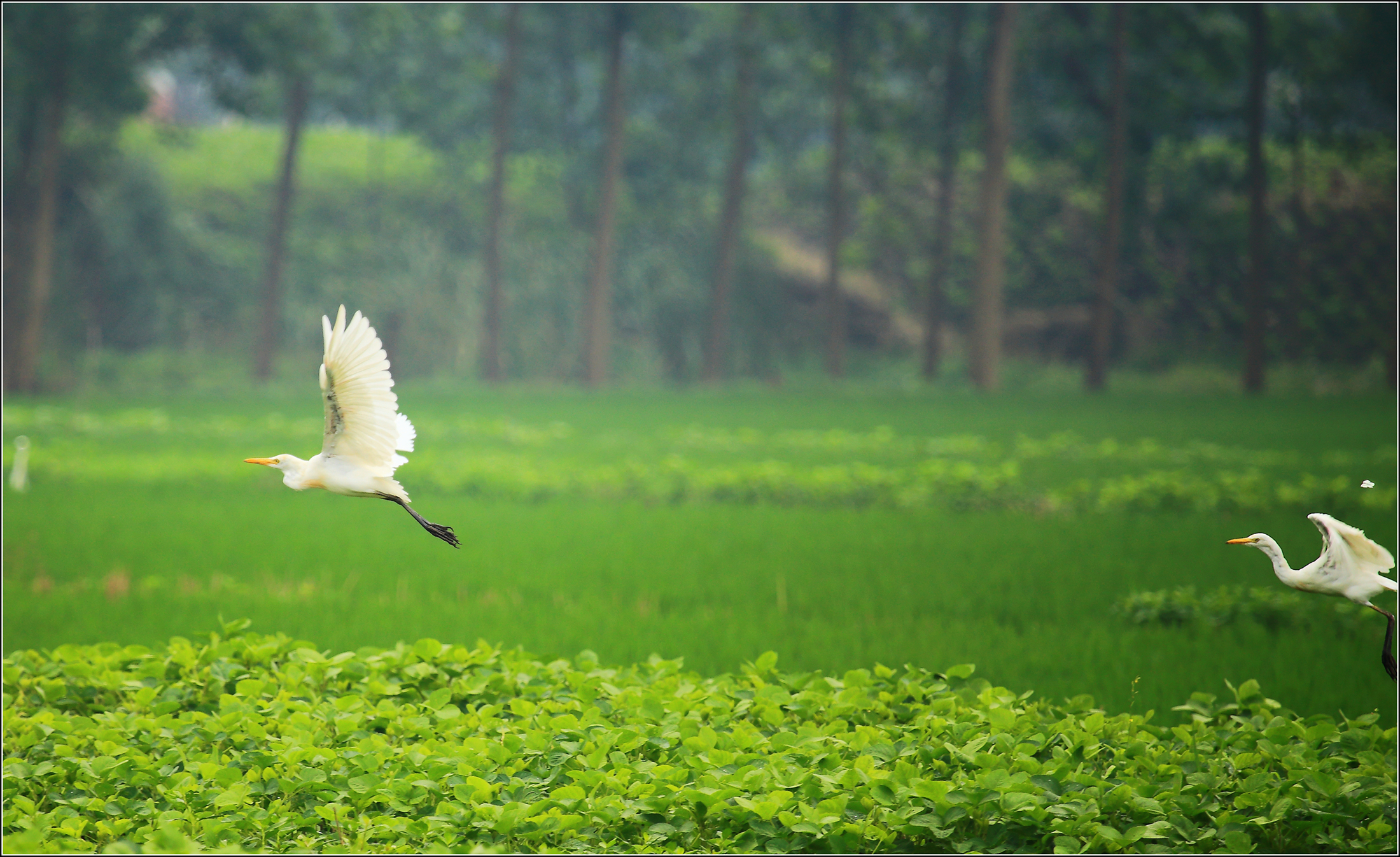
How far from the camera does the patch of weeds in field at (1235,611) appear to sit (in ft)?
19.4

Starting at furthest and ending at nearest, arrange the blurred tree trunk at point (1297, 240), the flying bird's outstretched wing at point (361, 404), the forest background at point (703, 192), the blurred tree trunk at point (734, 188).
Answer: the blurred tree trunk at point (734, 188)
the blurred tree trunk at point (1297, 240)
the forest background at point (703, 192)
the flying bird's outstretched wing at point (361, 404)

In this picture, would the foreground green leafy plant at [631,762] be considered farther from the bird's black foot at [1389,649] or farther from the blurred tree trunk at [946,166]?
the blurred tree trunk at [946,166]

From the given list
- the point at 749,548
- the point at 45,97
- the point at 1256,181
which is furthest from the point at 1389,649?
the point at 45,97

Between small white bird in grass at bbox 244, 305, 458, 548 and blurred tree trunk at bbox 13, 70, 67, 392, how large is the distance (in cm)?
1845

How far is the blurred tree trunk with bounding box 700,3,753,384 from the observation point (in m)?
25.5

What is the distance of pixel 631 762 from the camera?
3992 mm

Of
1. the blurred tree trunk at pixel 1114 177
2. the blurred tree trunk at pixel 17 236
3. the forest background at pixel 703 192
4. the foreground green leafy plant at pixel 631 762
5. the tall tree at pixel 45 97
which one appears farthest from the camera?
the blurred tree trunk at pixel 1114 177

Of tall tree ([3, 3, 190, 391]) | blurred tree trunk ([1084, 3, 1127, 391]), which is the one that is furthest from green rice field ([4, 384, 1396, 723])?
blurred tree trunk ([1084, 3, 1127, 391])

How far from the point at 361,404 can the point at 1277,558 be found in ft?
5.91

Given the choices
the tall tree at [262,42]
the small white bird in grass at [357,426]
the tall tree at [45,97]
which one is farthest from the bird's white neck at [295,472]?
the tall tree at [262,42]

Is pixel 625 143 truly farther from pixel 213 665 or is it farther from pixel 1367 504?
pixel 213 665

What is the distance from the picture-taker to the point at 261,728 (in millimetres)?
4246

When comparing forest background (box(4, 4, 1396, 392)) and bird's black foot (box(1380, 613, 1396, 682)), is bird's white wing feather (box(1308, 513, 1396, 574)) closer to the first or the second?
bird's black foot (box(1380, 613, 1396, 682))

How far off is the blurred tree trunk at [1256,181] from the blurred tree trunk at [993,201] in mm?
3938
